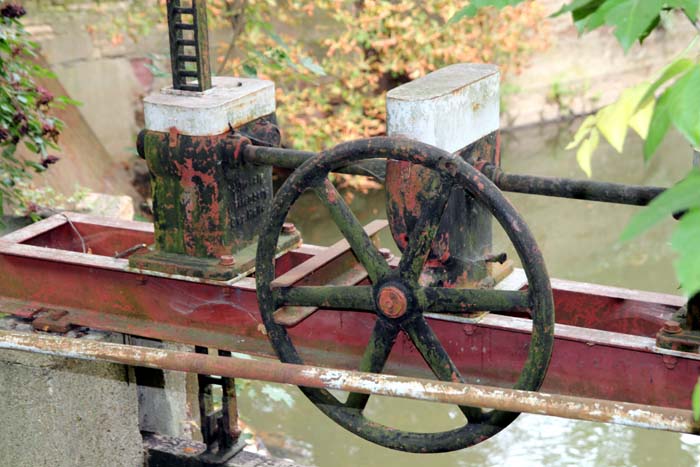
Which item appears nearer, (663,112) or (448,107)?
(663,112)

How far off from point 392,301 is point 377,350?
0.19 metres

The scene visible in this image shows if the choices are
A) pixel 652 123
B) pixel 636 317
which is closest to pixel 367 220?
pixel 636 317

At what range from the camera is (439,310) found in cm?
274

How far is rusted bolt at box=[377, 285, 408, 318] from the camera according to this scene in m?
2.74

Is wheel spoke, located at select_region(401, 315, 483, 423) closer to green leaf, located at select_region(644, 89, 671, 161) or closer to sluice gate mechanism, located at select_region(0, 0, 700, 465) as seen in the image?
sluice gate mechanism, located at select_region(0, 0, 700, 465)

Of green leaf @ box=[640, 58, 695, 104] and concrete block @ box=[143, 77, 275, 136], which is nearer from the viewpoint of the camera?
green leaf @ box=[640, 58, 695, 104]

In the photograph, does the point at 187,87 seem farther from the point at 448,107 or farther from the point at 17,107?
the point at 17,107

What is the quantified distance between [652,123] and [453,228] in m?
1.76

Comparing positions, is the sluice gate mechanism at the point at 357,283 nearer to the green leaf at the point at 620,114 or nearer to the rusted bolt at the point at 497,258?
the rusted bolt at the point at 497,258

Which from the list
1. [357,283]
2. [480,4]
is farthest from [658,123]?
[357,283]

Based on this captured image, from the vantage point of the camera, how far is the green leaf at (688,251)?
100cm

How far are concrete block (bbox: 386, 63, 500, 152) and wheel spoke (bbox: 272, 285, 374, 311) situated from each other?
0.44 meters

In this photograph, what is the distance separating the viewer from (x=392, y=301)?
108 inches

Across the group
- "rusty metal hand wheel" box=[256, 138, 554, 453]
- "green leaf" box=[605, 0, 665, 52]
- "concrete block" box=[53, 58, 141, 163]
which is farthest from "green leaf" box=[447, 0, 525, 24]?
"concrete block" box=[53, 58, 141, 163]
